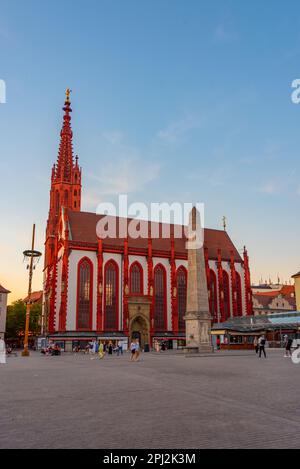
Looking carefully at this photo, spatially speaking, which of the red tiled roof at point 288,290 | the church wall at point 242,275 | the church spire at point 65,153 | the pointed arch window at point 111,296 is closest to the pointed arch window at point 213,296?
the church wall at point 242,275

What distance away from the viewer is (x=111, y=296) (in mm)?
58750

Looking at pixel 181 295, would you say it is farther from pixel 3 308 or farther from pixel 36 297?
pixel 36 297

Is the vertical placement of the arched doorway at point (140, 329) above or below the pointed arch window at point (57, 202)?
below

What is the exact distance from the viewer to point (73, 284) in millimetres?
56344

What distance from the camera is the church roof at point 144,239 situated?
2420 inches

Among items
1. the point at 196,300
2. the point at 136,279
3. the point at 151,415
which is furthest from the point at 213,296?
the point at 151,415

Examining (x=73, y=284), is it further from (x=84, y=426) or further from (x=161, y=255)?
(x=84, y=426)

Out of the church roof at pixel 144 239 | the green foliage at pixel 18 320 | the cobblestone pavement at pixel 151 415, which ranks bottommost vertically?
the cobblestone pavement at pixel 151 415

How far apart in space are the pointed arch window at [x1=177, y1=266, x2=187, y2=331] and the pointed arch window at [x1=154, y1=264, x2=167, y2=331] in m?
2.39

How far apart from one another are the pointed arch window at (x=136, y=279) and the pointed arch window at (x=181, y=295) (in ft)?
21.3

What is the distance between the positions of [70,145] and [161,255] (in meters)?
34.6

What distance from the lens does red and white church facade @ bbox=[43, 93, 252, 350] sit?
55531 mm

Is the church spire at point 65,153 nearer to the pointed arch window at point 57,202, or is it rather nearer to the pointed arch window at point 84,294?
the pointed arch window at point 57,202
